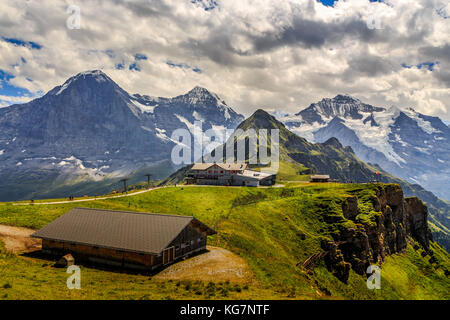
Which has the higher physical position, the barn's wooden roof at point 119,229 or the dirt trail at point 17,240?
the barn's wooden roof at point 119,229

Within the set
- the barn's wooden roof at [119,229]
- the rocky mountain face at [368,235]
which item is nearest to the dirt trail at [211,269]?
the barn's wooden roof at [119,229]

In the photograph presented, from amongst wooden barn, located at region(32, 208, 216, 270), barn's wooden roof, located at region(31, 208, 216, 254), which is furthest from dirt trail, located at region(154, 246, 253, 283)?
barn's wooden roof, located at region(31, 208, 216, 254)

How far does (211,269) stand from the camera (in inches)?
1766

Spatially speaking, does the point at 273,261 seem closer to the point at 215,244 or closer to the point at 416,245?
the point at 215,244

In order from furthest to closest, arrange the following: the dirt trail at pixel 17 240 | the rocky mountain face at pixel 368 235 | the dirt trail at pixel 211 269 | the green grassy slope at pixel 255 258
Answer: the rocky mountain face at pixel 368 235 < the dirt trail at pixel 17 240 < the dirt trail at pixel 211 269 < the green grassy slope at pixel 255 258

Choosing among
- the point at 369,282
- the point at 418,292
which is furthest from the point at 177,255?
the point at 418,292

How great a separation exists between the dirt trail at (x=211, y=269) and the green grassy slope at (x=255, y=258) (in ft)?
7.36

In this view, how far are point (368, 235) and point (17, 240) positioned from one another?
96.3 metres

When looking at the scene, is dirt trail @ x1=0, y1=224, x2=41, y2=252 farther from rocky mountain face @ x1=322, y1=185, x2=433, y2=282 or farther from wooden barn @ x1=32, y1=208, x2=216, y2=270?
rocky mountain face @ x1=322, y1=185, x2=433, y2=282

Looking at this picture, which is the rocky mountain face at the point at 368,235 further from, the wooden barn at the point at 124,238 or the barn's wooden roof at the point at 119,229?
the wooden barn at the point at 124,238

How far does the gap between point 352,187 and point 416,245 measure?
58.2 m

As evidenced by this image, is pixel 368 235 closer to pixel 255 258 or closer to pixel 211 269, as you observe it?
pixel 255 258

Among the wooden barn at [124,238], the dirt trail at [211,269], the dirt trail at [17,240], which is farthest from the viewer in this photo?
the dirt trail at [17,240]

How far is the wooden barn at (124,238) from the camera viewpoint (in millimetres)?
45344
